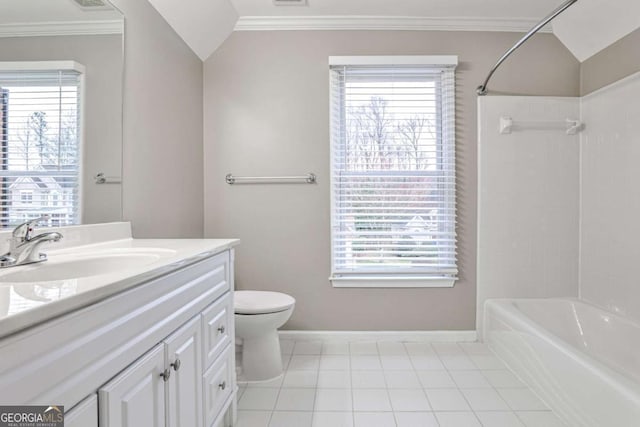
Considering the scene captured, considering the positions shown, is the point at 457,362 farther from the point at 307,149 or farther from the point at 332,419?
the point at 307,149

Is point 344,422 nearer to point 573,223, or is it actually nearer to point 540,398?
point 540,398

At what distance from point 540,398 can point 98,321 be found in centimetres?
204

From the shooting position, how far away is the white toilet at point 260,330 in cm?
186

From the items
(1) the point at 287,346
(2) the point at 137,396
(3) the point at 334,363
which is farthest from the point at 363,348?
(2) the point at 137,396

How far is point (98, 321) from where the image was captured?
71 centimetres

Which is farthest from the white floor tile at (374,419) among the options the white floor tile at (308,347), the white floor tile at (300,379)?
the white floor tile at (308,347)

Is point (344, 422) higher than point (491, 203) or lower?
lower

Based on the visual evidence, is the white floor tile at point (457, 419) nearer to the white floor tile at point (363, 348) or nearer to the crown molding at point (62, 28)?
the white floor tile at point (363, 348)

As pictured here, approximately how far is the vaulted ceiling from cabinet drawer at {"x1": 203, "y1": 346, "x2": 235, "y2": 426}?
1.92 m

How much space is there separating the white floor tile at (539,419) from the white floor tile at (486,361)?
460 mm

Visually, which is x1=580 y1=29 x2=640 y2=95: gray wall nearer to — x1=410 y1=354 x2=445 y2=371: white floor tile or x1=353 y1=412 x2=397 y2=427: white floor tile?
x1=410 y1=354 x2=445 y2=371: white floor tile

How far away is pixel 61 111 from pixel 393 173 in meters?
1.90

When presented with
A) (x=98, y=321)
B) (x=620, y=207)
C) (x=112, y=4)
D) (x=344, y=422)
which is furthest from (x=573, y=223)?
(x=112, y=4)

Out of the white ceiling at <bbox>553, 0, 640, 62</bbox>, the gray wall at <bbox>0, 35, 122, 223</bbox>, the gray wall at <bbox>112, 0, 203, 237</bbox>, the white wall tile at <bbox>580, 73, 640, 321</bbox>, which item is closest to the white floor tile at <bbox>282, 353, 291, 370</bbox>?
the gray wall at <bbox>112, 0, 203, 237</bbox>
